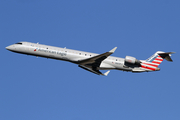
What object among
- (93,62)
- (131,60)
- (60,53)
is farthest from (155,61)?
(60,53)

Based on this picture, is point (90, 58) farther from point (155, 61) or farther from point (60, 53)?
point (155, 61)

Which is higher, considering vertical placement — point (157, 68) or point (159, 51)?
point (159, 51)

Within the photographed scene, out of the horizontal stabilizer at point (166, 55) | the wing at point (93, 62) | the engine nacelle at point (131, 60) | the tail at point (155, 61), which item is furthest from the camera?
the tail at point (155, 61)

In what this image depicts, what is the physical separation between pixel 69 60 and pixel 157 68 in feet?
47.1

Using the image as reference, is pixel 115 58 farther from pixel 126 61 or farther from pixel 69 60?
pixel 69 60

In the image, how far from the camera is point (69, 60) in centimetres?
4406

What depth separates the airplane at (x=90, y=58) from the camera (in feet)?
143

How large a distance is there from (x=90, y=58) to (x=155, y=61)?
36.2 ft

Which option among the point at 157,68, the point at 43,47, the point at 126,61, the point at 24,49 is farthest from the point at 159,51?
the point at 24,49

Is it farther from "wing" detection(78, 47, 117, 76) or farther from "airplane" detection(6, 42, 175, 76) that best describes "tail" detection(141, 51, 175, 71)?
"wing" detection(78, 47, 117, 76)

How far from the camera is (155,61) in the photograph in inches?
1806

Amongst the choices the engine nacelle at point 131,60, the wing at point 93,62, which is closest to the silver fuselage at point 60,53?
the wing at point 93,62

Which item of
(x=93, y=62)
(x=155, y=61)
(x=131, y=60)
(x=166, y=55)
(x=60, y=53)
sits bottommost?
(x=93, y=62)

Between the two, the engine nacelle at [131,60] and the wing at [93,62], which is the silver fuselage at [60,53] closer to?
the wing at [93,62]
